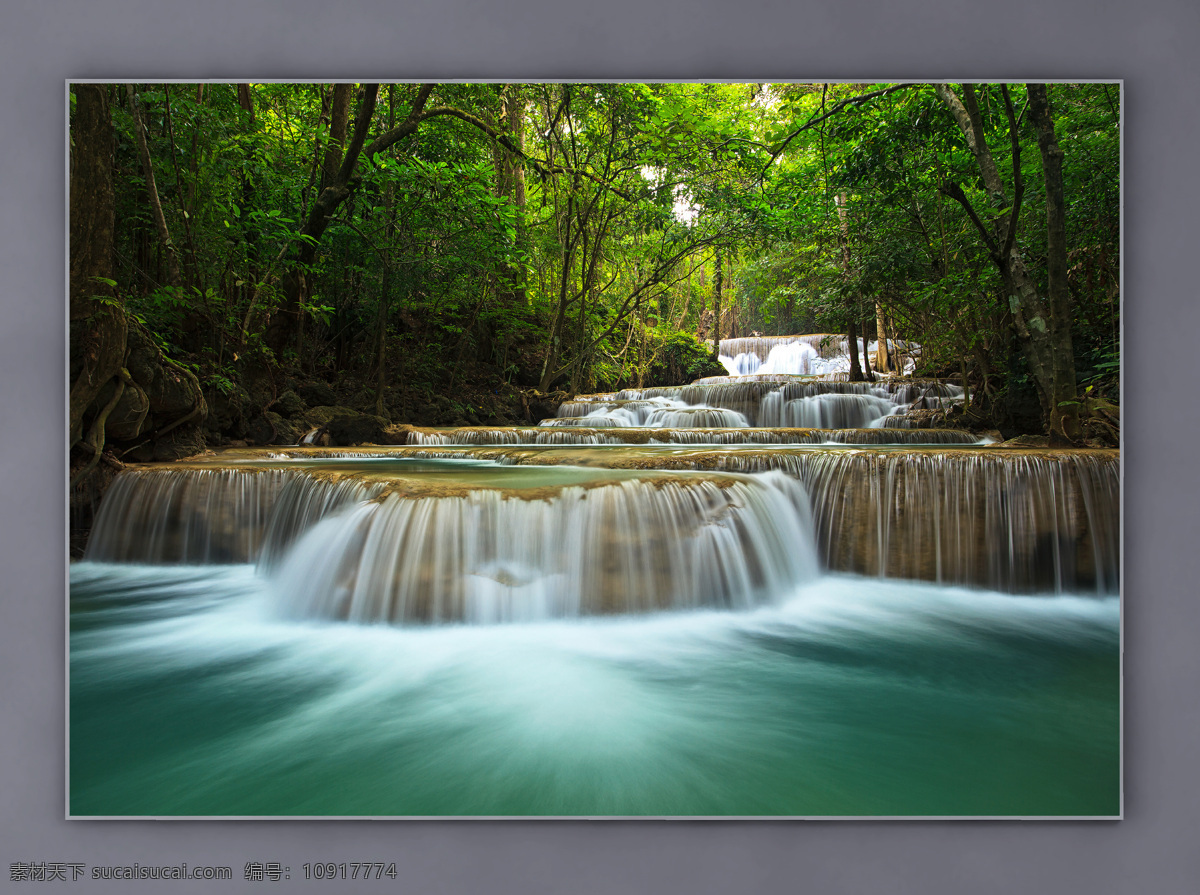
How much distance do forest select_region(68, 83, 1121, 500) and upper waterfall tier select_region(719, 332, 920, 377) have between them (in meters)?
7.89

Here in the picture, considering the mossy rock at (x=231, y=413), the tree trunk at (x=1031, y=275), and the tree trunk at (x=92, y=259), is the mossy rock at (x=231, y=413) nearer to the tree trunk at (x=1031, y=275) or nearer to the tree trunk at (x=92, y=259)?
the tree trunk at (x=92, y=259)

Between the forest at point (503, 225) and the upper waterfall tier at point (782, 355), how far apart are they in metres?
7.89

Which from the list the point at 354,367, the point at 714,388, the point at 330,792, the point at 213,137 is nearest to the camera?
the point at 330,792

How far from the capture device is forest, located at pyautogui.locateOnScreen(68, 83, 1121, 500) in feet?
8.11

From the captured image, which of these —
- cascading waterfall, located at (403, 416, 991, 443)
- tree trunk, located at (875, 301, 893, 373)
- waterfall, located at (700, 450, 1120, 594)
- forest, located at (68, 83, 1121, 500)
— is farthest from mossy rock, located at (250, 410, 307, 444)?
tree trunk, located at (875, 301, 893, 373)

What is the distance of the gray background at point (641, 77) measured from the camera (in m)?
1.94

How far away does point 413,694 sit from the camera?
2086 millimetres

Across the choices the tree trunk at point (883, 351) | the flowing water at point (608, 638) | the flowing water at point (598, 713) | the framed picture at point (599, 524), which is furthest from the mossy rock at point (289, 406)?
the tree trunk at point (883, 351)

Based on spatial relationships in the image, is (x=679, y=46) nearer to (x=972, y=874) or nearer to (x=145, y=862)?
(x=972, y=874)

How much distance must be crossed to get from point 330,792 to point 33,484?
4.95ft

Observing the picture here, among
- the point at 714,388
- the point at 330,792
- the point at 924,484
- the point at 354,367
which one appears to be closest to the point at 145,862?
the point at 330,792

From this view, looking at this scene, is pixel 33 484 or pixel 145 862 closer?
pixel 145 862

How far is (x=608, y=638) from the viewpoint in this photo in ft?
8.07

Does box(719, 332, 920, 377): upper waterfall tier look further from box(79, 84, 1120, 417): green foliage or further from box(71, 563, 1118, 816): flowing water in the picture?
box(71, 563, 1118, 816): flowing water
